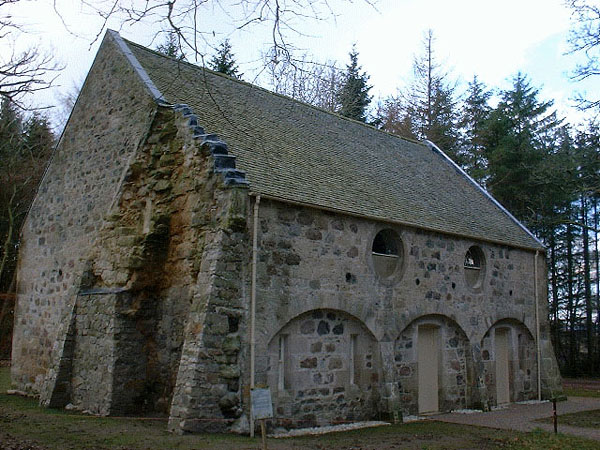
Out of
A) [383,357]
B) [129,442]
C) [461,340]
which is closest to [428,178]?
[461,340]

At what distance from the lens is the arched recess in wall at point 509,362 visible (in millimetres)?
17500

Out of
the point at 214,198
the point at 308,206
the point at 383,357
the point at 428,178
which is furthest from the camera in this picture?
the point at 428,178

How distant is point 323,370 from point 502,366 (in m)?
7.69

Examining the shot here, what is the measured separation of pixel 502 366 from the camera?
Answer: 18406 mm

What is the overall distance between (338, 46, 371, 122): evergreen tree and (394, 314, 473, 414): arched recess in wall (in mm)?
17059

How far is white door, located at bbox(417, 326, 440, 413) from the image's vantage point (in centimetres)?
1549

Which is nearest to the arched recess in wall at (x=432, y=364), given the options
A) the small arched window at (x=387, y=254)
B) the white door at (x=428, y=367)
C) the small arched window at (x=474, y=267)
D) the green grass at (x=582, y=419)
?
the white door at (x=428, y=367)

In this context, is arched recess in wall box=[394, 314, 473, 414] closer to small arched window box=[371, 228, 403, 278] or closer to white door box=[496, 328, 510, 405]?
small arched window box=[371, 228, 403, 278]

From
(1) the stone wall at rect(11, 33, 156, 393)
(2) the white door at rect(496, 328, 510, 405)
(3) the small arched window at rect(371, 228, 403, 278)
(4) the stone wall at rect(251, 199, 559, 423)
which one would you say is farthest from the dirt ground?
(1) the stone wall at rect(11, 33, 156, 393)

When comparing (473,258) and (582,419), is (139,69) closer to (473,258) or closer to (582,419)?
(473,258)

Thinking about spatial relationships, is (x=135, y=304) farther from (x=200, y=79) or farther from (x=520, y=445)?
(x=520, y=445)

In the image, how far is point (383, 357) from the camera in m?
14.0

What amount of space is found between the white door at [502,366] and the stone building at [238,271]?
0.07 m

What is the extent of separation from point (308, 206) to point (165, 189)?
3004 millimetres
